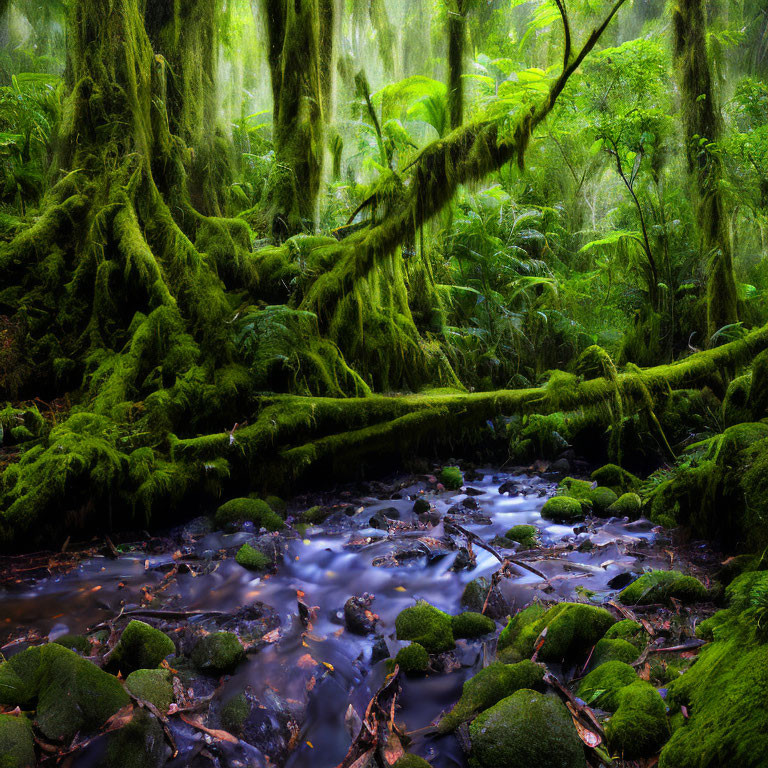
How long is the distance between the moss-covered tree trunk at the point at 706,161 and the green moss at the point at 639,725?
6443 millimetres

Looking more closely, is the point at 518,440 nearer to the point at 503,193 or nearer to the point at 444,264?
the point at 444,264

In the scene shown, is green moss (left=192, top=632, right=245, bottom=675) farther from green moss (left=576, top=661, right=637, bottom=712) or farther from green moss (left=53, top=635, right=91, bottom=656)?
green moss (left=576, top=661, right=637, bottom=712)

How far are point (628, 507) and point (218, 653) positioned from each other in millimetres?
3570

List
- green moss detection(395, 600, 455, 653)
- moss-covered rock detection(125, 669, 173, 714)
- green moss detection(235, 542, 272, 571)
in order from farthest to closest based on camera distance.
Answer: green moss detection(235, 542, 272, 571), green moss detection(395, 600, 455, 653), moss-covered rock detection(125, 669, 173, 714)

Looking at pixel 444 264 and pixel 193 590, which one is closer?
pixel 193 590

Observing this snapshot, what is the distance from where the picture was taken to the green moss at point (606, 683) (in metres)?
2.23

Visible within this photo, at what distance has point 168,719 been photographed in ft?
7.48

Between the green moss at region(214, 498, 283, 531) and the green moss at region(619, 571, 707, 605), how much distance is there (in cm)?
264

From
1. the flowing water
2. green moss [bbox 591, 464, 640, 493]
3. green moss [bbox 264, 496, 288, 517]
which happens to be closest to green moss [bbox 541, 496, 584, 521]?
the flowing water

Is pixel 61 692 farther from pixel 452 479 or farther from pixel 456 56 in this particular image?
pixel 456 56

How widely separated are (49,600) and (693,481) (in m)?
4.34

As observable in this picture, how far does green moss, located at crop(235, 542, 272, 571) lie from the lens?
3777 mm

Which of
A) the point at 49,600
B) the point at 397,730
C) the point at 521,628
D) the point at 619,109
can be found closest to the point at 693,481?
the point at 521,628

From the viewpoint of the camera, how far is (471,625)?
117 inches
